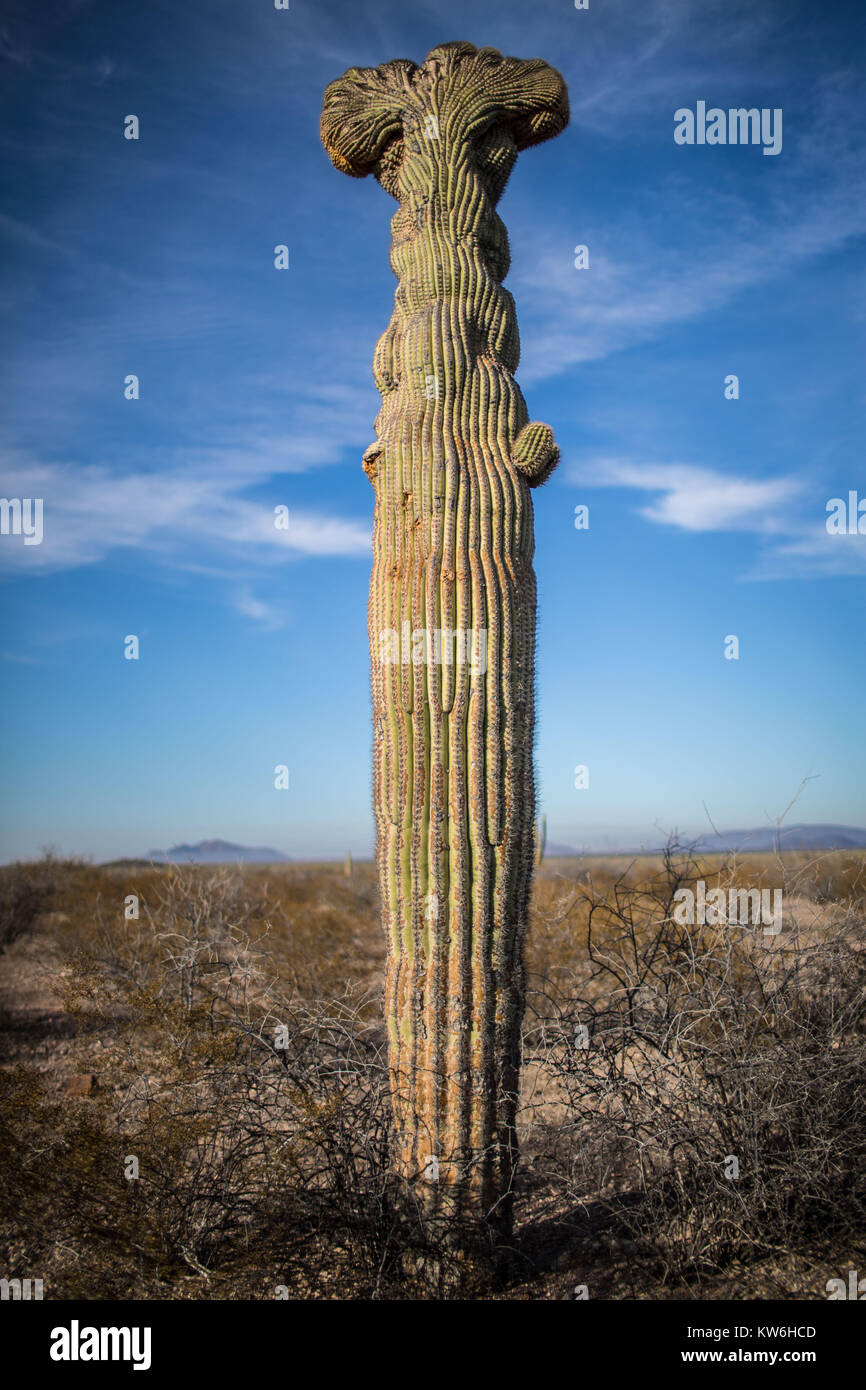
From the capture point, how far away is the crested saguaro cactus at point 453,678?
3.35 metres

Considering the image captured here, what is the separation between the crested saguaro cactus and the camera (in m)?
3.35

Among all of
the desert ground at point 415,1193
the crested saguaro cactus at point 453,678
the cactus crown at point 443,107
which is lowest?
the desert ground at point 415,1193

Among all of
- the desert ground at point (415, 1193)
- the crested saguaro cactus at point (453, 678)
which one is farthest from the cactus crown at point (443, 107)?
the desert ground at point (415, 1193)

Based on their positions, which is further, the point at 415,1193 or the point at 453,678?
the point at 453,678

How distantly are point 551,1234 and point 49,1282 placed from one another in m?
2.05

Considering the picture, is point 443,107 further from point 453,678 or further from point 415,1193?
point 415,1193

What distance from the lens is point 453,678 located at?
348cm

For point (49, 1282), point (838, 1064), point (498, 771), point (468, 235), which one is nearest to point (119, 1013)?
point (49, 1282)

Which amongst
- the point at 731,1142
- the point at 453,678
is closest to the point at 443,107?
the point at 453,678

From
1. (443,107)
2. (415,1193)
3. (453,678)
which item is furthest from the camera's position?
(443,107)

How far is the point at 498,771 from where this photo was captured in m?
3.46

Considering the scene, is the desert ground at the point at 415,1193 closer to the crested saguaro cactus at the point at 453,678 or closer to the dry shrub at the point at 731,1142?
the dry shrub at the point at 731,1142

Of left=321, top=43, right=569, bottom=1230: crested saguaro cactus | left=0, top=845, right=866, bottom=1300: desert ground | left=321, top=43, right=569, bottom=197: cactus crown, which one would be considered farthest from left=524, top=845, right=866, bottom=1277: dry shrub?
left=321, top=43, right=569, bottom=197: cactus crown

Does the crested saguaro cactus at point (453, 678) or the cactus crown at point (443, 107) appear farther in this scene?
the cactus crown at point (443, 107)
